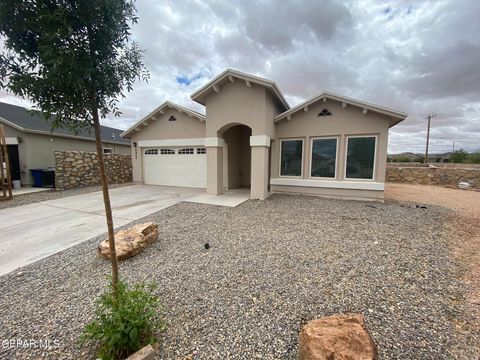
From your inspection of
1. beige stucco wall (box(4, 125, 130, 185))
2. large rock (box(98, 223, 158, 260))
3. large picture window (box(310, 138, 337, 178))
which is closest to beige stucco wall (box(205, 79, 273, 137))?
large picture window (box(310, 138, 337, 178))

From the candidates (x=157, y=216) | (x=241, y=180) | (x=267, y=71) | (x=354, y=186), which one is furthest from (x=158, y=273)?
(x=267, y=71)

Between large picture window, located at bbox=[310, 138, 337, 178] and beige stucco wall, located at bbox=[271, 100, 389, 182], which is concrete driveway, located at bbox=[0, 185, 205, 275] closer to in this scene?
beige stucco wall, located at bbox=[271, 100, 389, 182]

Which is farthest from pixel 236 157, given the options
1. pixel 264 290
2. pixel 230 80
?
pixel 264 290

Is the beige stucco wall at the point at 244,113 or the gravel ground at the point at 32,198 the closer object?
the gravel ground at the point at 32,198

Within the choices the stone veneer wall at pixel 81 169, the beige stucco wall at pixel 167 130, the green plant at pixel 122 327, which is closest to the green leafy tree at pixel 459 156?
the beige stucco wall at pixel 167 130

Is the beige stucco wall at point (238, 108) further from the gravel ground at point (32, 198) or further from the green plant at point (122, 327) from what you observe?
the gravel ground at point (32, 198)

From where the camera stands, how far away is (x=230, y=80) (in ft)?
27.2

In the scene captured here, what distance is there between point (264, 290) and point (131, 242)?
273 centimetres

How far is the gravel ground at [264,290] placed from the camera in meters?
2.02

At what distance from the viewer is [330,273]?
125 inches

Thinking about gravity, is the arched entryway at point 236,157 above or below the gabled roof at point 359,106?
below

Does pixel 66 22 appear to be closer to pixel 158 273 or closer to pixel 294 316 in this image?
pixel 158 273

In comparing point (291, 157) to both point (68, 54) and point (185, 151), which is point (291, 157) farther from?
point (68, 54)

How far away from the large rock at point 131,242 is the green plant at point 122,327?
1828 mm
